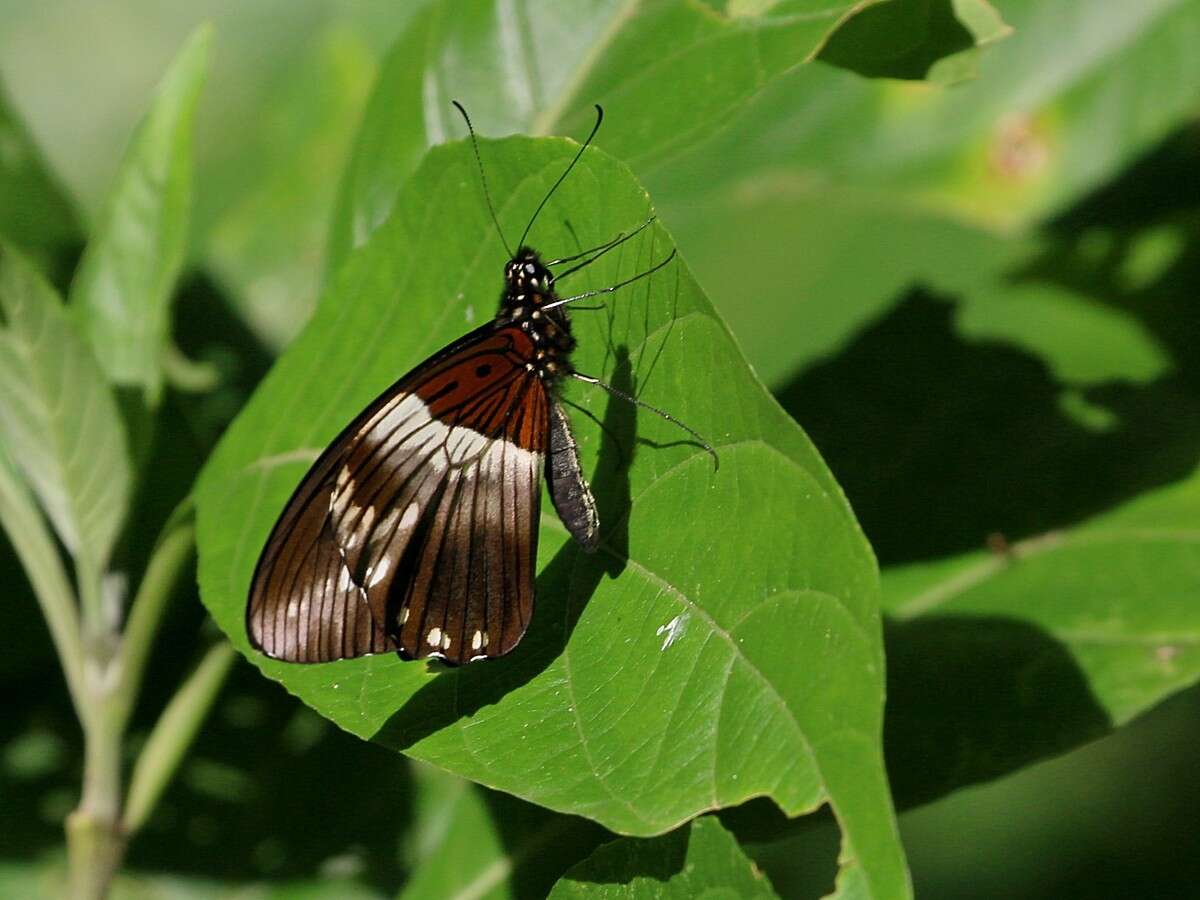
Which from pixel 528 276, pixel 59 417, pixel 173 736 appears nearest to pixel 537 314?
pixel 528 276

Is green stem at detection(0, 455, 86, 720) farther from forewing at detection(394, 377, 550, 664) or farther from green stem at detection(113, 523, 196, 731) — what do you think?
forewing at detection(394, 377, 550, 664)

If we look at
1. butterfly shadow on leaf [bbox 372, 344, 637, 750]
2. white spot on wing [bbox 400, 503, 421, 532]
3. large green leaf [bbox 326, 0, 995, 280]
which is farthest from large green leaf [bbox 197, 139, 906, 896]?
large green leaf [bbox 326, 0, 995, 280]

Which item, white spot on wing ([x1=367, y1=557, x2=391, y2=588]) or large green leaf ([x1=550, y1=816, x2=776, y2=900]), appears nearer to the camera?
large green leaf ([x1=550, y1=816, x2=776, y2=900])

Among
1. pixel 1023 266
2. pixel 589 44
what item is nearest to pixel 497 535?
pixel 589 44

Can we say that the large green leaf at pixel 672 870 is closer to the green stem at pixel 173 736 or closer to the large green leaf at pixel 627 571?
the large green leaf at pixel 627 571

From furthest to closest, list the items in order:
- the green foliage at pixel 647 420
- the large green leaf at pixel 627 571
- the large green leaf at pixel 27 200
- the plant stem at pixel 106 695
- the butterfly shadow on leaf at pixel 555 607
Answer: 1. the large green leaf at pixel 27 200
2. the plant stem at pixel 106 695
3. the butterfly shadow on leaf at pixel 555 607
4. the green foliage at pixel 647 420
5. the large green leaf at pixel 627 571

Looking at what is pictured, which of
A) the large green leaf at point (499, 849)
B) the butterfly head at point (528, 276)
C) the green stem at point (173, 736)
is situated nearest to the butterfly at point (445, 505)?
the butterfly head at point (528, 276)

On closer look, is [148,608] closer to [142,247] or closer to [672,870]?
[142,247]
